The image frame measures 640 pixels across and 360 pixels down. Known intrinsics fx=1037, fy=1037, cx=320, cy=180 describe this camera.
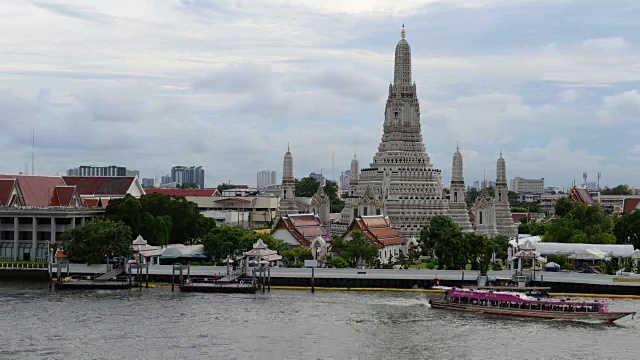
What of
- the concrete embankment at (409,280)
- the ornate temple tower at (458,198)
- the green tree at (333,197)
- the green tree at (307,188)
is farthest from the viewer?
the green tree at (307,188)

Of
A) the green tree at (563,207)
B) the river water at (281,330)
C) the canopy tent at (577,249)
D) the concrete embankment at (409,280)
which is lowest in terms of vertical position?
the river water at (281,330)

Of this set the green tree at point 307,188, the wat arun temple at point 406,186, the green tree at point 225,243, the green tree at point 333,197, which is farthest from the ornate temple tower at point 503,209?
the green tree at point 307,188

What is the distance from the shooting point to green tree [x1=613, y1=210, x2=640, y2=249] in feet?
323

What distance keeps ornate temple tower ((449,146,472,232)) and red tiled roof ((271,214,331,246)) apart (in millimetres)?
16213

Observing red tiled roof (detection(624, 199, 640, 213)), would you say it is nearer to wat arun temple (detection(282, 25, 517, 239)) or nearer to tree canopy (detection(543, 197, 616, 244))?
wat arun temple (detection(282, 25, 517, 239))

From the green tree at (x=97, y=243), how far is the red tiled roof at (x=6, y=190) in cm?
1563

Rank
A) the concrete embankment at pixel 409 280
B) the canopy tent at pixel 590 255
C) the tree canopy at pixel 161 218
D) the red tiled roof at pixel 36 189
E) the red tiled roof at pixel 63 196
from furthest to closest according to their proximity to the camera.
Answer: the red tiled roof at pixel 63 196 → the red tiled roof at pixel 36 189 → the tree canopy at pixel 161 218 → the canopy tent at pixel 590 255 → the concrete embankment at pixel 409 280

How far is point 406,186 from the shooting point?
108 m

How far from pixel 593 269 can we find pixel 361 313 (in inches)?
1031

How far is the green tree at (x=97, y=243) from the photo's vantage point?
77.2 metres

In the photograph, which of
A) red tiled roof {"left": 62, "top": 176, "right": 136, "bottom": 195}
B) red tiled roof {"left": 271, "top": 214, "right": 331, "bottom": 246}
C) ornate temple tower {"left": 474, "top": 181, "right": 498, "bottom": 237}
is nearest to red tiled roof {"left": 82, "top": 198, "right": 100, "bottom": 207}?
red tiled roof {"left": 62, "top": 176, "right": 136, "bottom": 195}

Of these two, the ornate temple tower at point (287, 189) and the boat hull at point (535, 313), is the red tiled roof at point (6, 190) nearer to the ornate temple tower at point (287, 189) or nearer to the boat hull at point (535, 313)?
the ornate temple tower at point (287, 189)

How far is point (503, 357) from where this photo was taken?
46969 mm

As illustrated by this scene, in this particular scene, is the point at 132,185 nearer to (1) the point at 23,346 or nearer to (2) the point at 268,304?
(2) the point at 268,304
